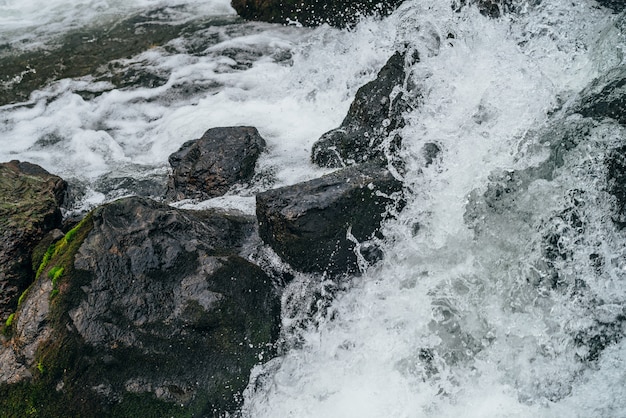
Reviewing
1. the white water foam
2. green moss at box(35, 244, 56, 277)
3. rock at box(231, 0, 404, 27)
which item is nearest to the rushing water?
the white water foam

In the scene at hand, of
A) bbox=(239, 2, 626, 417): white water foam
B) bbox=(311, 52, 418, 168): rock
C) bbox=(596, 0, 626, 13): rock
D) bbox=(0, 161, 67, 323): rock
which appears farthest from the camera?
bbox=(596, 0, 626, 13): rock

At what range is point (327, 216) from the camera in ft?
16.5

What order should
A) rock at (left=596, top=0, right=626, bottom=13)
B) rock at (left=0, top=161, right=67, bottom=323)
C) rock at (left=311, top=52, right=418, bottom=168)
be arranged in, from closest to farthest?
1. rock at (left=0, top=161, right=67, bottom=323)
2. rock at (left=311, top=52, right=418, bottom=168)
3. rock at (left=596, top=0, right=626, bottom=13)

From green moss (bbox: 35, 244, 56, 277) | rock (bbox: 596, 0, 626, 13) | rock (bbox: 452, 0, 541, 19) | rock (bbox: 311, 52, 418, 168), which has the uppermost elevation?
rock (bbox: 596, 0, 626, 13)

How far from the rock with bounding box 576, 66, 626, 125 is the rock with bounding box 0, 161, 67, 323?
5.43 m

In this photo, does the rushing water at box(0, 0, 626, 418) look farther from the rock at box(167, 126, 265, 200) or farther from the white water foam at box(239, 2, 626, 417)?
the rock at box(167, 126, 265, 200)

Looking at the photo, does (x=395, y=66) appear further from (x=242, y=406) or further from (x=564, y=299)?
(x=242, y=406)

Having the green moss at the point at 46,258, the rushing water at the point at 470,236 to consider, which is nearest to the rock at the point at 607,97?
the rushing water at the point at 470,236

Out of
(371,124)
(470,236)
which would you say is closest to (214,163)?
(371,124)

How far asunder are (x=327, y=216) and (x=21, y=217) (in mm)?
3206

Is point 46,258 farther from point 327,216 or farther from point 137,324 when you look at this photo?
point 327,216

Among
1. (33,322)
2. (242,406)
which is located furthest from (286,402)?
(33,322)

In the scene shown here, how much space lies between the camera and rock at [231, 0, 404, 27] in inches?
360

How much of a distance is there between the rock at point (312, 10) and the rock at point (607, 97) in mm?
4024
